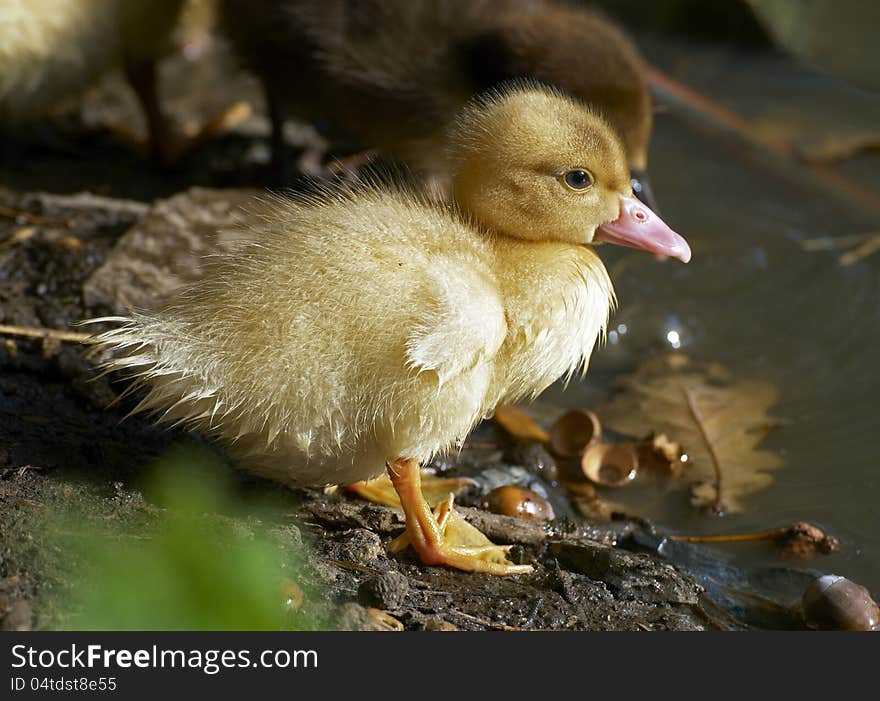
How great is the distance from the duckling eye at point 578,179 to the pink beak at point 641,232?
0.11 m

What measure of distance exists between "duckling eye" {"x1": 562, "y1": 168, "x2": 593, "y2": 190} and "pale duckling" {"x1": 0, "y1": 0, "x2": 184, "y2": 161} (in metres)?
2.17

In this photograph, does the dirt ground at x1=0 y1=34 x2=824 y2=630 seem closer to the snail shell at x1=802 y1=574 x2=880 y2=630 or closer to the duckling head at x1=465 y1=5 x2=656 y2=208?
the snail shell at x1=802 y1=574 x2=880 y2=630

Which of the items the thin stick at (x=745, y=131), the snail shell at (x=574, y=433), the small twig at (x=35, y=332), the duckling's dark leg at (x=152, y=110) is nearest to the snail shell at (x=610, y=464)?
the snail shell at (x=574, y=433)

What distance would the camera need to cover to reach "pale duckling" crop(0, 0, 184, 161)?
12.5 feet

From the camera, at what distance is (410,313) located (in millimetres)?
2270

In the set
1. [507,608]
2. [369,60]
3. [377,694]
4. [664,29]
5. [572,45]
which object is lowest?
[377,694]

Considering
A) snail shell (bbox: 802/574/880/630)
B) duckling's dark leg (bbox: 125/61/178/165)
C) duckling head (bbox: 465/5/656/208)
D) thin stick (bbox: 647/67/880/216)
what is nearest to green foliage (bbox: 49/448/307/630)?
snail shell (bbox: 802/574/880/630)

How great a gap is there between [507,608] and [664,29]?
14.4 feet

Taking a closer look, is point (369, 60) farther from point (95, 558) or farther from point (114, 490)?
point (95, 558)

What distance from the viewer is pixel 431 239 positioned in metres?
2.43

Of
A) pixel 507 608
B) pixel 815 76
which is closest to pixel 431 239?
pixel 507 608

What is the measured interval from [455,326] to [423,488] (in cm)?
76

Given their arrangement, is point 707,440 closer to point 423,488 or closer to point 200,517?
point 423,488

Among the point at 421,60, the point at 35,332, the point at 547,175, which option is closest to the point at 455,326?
the point at 547,175
